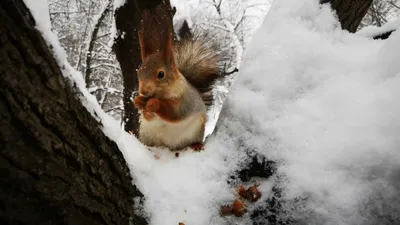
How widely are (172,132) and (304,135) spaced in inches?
29.6

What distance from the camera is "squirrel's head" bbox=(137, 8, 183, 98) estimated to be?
1.50m

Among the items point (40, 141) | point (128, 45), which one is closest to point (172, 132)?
point (40, 141)

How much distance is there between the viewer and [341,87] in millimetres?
997

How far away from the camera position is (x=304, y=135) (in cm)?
94

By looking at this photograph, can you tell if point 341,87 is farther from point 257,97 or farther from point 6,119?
point 6,119

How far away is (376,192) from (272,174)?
0.85 feet

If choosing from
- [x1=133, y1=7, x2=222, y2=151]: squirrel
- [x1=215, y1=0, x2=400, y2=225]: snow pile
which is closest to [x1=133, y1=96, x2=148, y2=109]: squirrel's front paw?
[x1=133, y1=7, x2=222, y2=151]: squirrel

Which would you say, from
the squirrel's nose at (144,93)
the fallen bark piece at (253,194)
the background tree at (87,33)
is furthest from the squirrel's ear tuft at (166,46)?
the background tree at (87,33)

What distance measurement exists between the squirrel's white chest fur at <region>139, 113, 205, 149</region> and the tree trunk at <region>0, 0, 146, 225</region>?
77 cm

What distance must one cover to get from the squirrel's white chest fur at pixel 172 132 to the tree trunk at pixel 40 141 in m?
0.77

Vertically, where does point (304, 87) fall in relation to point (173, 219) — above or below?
above

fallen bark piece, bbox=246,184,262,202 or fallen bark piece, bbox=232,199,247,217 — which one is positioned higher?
fallen bark piece, bbox=246,184,262,202

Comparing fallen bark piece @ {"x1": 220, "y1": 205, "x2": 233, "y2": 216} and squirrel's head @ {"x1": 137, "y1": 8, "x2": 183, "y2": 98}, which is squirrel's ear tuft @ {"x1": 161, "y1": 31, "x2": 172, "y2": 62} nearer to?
squirrel's head @ {"x1": 137, "y1": 8, "x2": 183, "y2": 98}

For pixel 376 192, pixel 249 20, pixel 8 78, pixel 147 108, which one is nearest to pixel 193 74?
pixel 147 108
